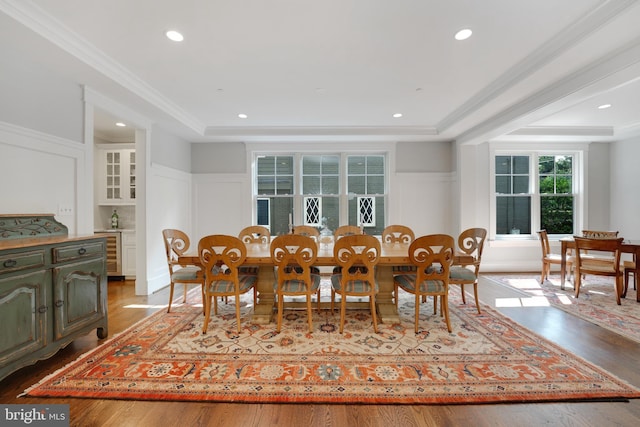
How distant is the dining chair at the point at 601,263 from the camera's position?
11.6ft

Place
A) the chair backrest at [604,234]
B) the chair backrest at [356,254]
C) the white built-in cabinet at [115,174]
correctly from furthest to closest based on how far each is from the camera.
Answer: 1. the white built-in cabinet at [115,174]
2. the chair backrest at [604,234]
3. the chair backrest at [356,254]

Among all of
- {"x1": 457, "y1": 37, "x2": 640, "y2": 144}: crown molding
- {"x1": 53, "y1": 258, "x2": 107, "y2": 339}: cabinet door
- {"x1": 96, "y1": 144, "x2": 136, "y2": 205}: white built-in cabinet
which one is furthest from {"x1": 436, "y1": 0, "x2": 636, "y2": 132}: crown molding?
{"x1": 96, "y1": 144, "x2": 136, "y2": 205}: white built-in cabinet

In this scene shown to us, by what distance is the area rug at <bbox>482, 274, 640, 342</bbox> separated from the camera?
296 centimetres

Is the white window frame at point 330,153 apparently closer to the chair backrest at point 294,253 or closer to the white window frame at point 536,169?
the white window frame at point 536,169

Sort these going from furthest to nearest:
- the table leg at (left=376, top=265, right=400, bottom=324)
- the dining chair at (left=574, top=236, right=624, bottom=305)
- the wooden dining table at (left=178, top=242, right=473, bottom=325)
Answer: the dining chair at (left=574, top=236, right=624, bottom=305), the table leg at (left=376, top=265, right=400, bottom=324), the wooden dining table at (left=178, top=242, right=473, bottom=325)

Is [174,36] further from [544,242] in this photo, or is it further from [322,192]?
[544,242]

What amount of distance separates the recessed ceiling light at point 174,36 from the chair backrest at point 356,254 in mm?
2201

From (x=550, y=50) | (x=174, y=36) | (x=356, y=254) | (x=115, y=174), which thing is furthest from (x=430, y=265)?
(x=115, y=174)

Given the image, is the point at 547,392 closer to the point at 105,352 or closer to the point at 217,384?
the point at 217,384

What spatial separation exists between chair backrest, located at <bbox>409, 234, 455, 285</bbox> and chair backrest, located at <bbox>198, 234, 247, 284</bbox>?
1.60 metres

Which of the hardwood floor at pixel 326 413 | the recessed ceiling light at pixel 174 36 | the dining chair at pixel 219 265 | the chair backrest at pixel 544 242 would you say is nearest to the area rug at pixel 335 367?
the hardwood floor at pixel 326 413

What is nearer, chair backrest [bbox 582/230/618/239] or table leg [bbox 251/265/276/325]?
table leg [bbox 251/265/276/325]

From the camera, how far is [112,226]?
5117mm

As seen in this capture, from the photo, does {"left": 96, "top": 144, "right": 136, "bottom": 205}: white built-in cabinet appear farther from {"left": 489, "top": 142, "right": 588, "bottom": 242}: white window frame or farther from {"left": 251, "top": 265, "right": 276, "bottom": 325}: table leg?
{"left": 489, "top": 142, "right": 588, "bottom": 242}: white window frame
